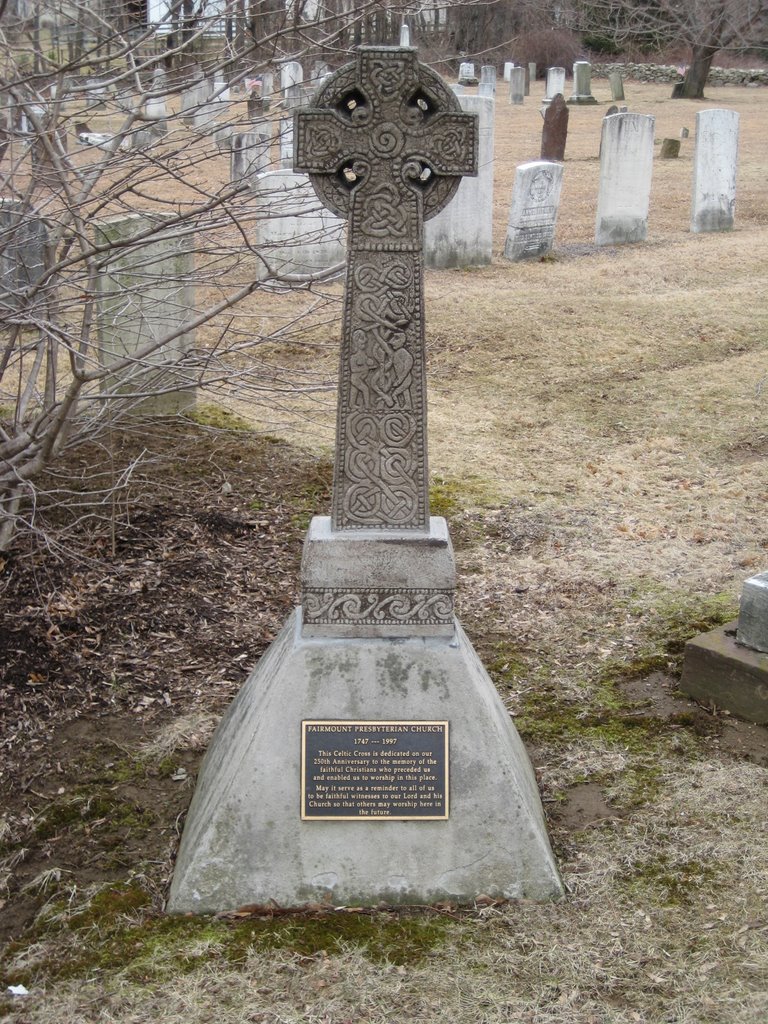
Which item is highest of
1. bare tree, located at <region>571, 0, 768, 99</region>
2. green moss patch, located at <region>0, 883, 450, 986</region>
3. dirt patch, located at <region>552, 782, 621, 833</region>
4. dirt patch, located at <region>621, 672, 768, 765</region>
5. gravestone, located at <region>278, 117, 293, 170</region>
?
bare tree, located at <region>571, 0, 768, 99</region>

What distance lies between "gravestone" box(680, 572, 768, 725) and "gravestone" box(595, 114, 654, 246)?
35.7 ft

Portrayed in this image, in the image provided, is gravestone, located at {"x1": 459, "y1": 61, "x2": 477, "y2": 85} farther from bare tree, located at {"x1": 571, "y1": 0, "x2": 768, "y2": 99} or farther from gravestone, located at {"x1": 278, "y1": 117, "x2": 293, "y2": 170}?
gravestone, located at {"x1": 278, "y1": 117, "x2": 293, "y2": 170}

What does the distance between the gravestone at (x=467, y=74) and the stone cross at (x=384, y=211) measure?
33.3m

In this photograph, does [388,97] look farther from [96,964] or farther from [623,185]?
[623,185]

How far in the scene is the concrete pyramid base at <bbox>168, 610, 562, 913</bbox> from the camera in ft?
12.1

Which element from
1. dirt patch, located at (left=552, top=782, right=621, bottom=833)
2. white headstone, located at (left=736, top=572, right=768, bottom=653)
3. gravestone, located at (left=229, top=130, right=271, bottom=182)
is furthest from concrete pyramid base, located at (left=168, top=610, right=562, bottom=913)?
gravestone, located at (left=229, top=130, right=271, bottom=182)

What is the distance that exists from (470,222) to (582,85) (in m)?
25.9

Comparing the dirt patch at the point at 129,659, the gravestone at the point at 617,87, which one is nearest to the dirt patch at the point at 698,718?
the dirt patch at the point at 129,659

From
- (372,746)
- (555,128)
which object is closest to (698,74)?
(555,128)

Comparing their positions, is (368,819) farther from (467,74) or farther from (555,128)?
(467,74)

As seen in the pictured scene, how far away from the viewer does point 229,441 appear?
8.04 m

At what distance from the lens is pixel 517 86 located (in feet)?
120

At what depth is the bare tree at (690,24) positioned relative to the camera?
3616cm

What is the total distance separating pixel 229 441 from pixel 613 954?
5.24m
